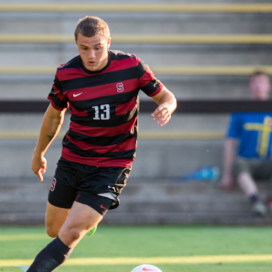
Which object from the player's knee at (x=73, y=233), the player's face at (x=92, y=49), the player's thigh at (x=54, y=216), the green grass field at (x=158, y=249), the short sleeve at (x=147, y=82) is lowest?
the green grass field at (x=158, y=249)

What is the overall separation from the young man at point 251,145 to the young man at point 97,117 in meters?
3.65

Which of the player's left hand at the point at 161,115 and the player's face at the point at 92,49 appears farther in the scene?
the player's face at the point at 92,49

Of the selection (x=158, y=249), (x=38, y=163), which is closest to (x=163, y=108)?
(x=38, y=163)

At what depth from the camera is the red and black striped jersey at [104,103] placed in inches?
159

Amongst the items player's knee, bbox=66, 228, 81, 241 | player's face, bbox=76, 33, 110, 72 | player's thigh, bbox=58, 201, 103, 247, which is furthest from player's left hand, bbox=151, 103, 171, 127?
player's knee, bbox=66, 228, 81, 241

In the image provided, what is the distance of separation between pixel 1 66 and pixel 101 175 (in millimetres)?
5583

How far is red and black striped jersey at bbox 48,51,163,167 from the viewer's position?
405cm

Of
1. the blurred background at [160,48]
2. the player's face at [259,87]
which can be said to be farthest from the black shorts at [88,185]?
the blurred background at [160,48]

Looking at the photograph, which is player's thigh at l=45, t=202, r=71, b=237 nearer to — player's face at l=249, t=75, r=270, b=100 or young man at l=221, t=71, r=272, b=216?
young man at l=221, t=71, r=272, b=216

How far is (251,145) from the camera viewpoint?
7750 mm

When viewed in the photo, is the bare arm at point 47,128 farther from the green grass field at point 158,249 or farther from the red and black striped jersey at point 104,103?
the green grass field at point 158,249

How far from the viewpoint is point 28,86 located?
9164 mm

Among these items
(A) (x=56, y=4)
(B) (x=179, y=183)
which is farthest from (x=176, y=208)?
(A) (x=56, y=4)

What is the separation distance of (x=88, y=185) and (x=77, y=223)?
1.05ft
